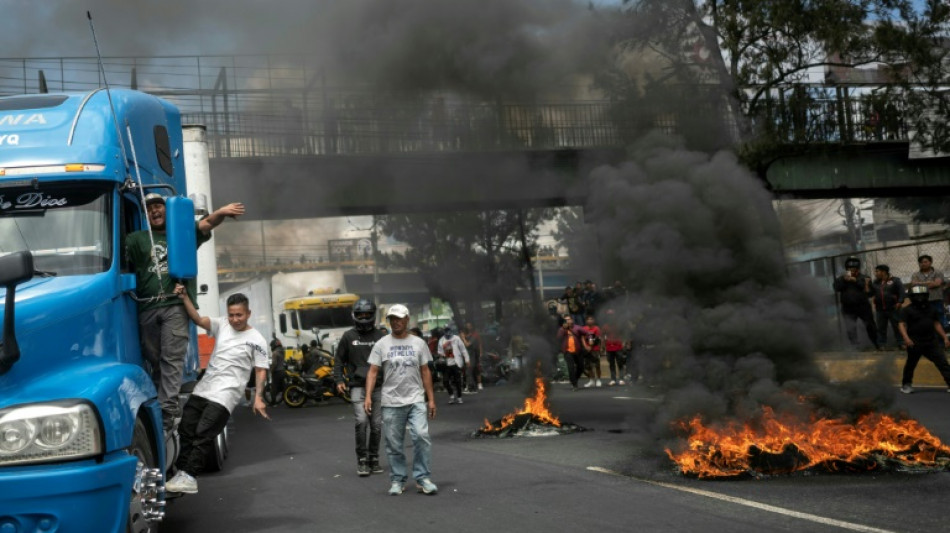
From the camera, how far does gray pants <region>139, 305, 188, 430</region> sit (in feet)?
23.0

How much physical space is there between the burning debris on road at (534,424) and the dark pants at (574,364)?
9.14m

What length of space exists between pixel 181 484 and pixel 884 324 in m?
14.2

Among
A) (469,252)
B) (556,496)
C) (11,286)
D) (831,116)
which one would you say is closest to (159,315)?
(11,286)

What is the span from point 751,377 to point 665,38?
24.5 ft

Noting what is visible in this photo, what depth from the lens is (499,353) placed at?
1181 inches

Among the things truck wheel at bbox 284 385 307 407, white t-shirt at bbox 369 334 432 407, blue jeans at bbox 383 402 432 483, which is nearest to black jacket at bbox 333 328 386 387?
white t-shirt at bbox 369 334 432 407

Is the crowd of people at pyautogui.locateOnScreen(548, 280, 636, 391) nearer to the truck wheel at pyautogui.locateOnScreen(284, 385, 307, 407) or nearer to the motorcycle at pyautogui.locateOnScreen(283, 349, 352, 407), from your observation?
the motorcycle at pyautogui.locateOnScreen(283, 349, 352, 407)

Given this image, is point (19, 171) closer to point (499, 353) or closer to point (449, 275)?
point (499, 353)

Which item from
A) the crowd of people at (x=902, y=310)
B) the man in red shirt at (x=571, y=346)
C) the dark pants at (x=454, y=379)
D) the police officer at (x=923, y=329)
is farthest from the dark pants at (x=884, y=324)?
the dark pants at (x=454, y=379)

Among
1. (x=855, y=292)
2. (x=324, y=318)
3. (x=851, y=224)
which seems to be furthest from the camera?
(x=851, y=224)

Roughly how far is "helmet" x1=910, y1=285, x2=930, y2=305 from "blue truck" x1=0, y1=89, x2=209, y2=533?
10.8m

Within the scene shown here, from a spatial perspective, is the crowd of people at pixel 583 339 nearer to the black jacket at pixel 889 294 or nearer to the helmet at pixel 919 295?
the black jacket at pixel 889 294

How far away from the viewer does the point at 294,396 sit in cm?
2459

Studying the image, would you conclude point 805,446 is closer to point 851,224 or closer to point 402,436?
point 402,436
